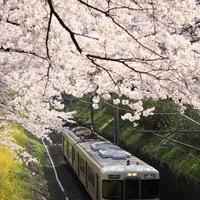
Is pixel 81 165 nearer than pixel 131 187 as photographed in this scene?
No

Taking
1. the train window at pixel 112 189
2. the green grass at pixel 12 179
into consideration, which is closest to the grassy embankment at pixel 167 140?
the train window at pixel 112 189

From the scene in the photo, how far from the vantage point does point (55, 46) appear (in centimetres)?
732

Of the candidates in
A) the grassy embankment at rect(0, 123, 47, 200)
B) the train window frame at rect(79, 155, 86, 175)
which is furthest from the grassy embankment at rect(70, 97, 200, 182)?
the grassy embankment at rect(0, 123, 47, 200)

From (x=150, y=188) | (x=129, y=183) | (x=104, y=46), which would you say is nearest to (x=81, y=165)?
(x=129, y=183)

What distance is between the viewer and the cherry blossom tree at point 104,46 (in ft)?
21.2

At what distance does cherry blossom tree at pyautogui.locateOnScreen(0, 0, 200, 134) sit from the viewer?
648 centimetres

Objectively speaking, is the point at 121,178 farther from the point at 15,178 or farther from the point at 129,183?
the point at 15,178

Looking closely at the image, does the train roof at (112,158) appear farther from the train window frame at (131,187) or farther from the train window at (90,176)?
the train window at (90,176)

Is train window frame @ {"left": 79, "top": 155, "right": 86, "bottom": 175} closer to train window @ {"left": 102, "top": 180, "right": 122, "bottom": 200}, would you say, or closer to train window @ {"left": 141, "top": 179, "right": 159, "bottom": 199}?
train window @ {"left": 102, "top": 180, "right": 122, "bottom": 200}

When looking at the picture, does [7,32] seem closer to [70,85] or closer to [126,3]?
[70,85]

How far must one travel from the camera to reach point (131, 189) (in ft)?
49.6

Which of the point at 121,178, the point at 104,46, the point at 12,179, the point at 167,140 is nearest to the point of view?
the point at 104,46

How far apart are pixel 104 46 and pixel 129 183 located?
8.29 m

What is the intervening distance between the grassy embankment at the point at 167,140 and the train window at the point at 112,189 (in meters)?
5.27
